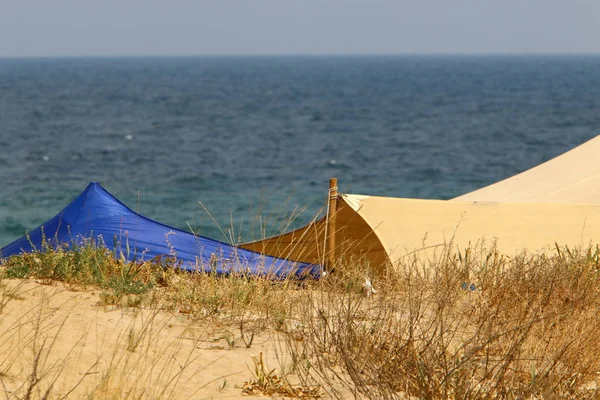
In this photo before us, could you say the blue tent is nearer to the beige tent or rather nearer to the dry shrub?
the beige tent

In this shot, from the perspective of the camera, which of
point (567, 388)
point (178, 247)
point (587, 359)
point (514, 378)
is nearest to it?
point (514, 378)

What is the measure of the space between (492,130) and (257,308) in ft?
129

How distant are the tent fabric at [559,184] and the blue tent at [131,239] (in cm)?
288

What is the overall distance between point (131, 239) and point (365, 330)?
3.90m

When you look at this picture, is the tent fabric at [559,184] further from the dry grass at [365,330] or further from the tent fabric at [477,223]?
the dry grass at [365,330]

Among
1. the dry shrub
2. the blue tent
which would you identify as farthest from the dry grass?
the blue tent

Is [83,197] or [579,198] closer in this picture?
[83,197]

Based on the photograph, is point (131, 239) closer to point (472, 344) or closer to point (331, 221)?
point (331, 221)

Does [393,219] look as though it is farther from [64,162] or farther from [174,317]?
[64,162]

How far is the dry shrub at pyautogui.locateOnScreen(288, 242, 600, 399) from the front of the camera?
4480mm

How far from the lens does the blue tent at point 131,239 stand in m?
8.18

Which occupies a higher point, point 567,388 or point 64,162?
point 567,388

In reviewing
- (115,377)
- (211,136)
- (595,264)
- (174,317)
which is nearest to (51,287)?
(174,317)

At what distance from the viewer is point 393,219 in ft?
29.6
